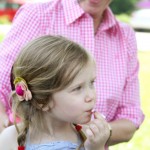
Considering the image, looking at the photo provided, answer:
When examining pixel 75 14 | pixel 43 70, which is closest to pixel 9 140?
pixel 43 70

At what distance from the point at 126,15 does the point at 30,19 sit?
15.6 metres

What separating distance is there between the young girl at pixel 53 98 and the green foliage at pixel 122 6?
53.4ft

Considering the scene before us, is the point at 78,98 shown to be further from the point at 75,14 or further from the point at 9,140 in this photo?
the point at 75,14

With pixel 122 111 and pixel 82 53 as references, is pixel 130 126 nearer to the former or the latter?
pixel 122 111

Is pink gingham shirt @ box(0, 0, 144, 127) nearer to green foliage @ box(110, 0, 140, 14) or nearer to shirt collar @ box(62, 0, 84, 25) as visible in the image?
shirt collar @ box(62, 0, 84, 25)

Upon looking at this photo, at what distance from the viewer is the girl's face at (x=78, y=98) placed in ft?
7.32

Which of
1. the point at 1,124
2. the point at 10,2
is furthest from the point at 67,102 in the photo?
the point at 10,2

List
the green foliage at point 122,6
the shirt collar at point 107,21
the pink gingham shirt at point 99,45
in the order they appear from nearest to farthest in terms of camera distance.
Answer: the pink gingham shirt at point 99,45
the shirt collar at point 107,21
the green foliage at point 122,6

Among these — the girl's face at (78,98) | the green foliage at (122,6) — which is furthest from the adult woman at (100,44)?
the green foliage at (122,6)

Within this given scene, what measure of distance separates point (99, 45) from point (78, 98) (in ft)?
3.09

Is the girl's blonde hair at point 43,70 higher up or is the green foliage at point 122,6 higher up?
the girl's blonde hair at point 43,70

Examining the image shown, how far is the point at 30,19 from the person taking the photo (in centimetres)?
299

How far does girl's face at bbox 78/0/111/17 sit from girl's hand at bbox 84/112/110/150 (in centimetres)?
93

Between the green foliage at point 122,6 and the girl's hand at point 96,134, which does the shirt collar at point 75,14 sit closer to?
the girl's hand at point 96,134
